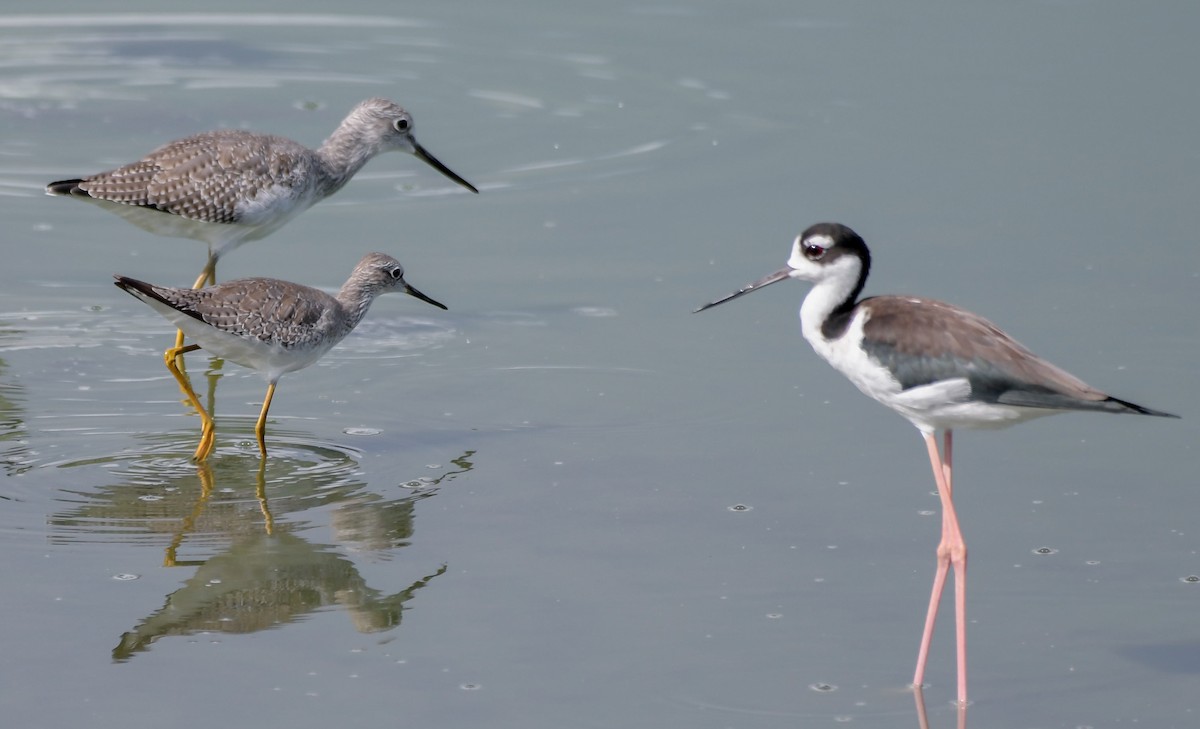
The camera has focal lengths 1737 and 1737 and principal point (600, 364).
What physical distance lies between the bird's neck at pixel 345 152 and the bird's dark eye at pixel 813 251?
4.27 m

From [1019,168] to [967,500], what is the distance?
4681mm

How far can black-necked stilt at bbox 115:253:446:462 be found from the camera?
7508 millimetres

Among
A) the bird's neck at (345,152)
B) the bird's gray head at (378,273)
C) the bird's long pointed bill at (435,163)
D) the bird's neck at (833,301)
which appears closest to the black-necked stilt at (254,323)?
the bird's gray head at (378,273)

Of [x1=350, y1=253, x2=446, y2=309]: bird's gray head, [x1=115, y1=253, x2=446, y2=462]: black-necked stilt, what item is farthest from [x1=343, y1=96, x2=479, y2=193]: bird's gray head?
[x1=115, y1=253, x2=446, y2=462]: black-necked stilt

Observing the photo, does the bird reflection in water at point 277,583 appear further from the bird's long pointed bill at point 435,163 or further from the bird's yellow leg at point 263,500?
the bird's long pointed bill at point 435,163

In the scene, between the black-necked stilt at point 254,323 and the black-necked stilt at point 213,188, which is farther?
the black-necked stilt at point 213,188

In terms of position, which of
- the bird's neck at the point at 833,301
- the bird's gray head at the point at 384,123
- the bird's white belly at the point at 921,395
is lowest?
the bird's gray head at the point at 384,123

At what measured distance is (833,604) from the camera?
6285 mm

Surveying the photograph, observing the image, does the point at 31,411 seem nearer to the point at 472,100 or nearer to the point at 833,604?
the point at 833,604

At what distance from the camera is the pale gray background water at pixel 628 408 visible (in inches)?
229

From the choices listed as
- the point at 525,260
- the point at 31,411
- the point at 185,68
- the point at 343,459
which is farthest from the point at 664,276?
the point at 185,68

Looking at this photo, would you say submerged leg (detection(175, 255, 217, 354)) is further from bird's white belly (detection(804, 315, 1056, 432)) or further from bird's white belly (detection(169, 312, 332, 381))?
bird's white belly (detection(804, 315, 1056, 432))

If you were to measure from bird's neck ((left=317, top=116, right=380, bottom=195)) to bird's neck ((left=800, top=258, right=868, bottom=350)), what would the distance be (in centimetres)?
430

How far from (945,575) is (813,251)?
4.15ft
